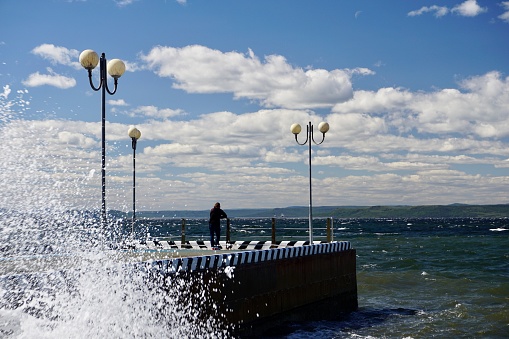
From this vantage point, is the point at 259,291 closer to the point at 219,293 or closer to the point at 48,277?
the point at 219,293

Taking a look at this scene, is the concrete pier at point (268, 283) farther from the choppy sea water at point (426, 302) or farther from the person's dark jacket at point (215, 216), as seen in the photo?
the person's dark jacket at point (215, 216)

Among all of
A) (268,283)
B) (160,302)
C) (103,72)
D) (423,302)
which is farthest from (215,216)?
(160,302)

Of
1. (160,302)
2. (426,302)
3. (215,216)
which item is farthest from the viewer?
(426,302)

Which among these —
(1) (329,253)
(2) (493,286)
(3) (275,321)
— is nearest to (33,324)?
(3) (275,321)

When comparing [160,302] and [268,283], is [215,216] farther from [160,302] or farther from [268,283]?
[160,302]

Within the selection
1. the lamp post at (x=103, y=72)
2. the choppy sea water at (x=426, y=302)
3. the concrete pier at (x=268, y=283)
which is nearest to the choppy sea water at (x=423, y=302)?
the choppy sea water at (x=426, y=302)

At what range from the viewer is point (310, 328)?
19.0 meters

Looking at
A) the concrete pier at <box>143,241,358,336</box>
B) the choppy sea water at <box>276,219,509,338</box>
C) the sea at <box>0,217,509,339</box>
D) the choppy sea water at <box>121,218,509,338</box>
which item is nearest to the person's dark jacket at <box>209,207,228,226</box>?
the choppy sea water at <box>121,218,509,338</box>

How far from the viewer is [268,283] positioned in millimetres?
17797

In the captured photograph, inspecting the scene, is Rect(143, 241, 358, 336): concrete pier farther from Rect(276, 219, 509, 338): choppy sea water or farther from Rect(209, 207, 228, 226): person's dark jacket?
Rect(209, 207, 228, 226): person's dark jacket

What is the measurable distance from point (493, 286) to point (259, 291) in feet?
54.7

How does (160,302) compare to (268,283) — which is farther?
(268,283)

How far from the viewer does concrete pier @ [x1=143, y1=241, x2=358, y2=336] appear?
1480 cm

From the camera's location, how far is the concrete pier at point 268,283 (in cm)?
1480
